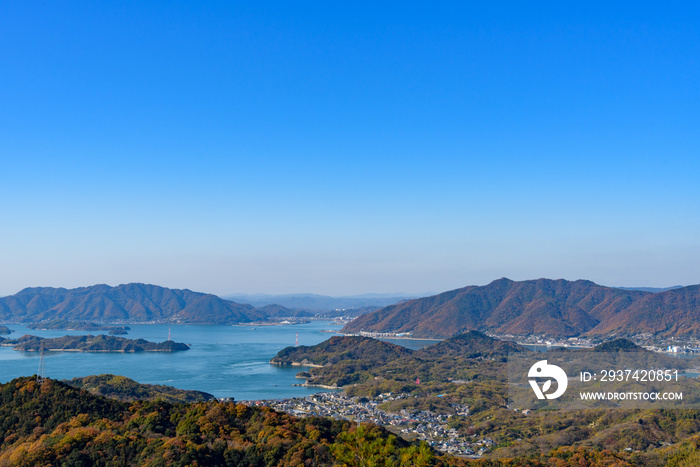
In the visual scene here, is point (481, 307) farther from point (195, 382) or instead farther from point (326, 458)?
point (326, 458)

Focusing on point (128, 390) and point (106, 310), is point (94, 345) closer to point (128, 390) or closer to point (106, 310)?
point (128, 390)

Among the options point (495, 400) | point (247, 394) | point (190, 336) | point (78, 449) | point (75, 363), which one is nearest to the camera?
point (78, 449)

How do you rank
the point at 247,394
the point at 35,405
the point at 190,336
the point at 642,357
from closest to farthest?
the point at 35,405 → the point at 247,394 → the point at 642,357 → the point at 190,336

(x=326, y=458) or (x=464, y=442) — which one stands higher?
(x=326, y=458)

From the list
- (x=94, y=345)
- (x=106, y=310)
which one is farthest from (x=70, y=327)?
(x=94, y=345)

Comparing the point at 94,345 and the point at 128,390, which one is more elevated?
the point at 128,390

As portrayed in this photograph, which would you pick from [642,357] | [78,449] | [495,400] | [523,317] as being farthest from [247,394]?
[523,317]

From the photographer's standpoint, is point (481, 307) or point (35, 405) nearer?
point (35, 405)

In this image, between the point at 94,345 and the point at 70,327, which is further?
the point at 70,327

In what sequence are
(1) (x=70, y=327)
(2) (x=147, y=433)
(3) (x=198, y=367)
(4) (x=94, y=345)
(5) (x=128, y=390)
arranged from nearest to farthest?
(2) (x=147, y=433) → (5) (x=128, y=390) → (3) (x=198, y=367) → (4) (x=94, y=345) → (1) (x=70, y=327)
